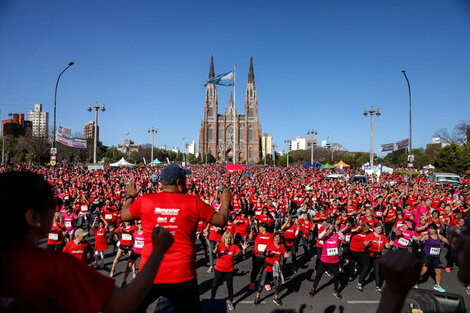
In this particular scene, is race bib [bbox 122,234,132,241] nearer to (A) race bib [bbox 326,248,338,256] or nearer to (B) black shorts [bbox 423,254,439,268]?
(A) race bib [bbox 326,248,338,256]

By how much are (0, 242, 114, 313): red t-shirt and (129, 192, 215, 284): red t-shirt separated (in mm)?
1223

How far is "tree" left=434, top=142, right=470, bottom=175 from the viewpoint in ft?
125

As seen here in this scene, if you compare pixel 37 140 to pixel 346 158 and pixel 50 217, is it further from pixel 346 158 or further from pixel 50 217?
pixel 346 158

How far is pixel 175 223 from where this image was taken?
264 centimetres

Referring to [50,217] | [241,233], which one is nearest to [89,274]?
[50,217]

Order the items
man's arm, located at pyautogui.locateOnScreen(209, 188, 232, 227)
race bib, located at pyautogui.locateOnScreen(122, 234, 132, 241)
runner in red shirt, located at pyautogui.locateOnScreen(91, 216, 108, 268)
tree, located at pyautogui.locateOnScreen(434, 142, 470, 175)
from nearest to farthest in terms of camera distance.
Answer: man's arm, located at pyautogui.locateOnScreen(209, 188, 232, 227) < race bib, located at pyautogui.locateOnScreen(122, 234, 132, 241) < runner in red shirt, located at pyautogui.locateOnScreen(91, 216, 108, 268) < tree, located at pyautogui.locateOnScreen(434, 142, 470, 175)

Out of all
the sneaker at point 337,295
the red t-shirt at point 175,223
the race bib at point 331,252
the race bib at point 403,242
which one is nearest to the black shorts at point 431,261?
the race bib at point 403,242

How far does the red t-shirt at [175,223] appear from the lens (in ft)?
8.31

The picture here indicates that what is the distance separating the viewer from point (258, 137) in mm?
102812

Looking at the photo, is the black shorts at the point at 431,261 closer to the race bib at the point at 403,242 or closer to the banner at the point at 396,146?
the race bib at the point at 403,242

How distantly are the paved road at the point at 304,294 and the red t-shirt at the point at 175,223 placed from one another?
174 inches

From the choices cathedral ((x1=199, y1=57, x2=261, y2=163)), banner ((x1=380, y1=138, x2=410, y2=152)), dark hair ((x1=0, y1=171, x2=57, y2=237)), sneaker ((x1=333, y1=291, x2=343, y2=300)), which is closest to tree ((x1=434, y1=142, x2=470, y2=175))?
banner ((x1=380, y1=138, x2=410, y2=152))

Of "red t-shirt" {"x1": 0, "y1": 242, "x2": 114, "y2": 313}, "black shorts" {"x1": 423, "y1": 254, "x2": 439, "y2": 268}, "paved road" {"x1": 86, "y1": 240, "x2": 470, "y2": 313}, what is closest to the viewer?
"red t-shirt" {"x1": 0, "y1": 242, "x2": 114, "y2": 313}

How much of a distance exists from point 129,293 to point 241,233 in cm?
879
